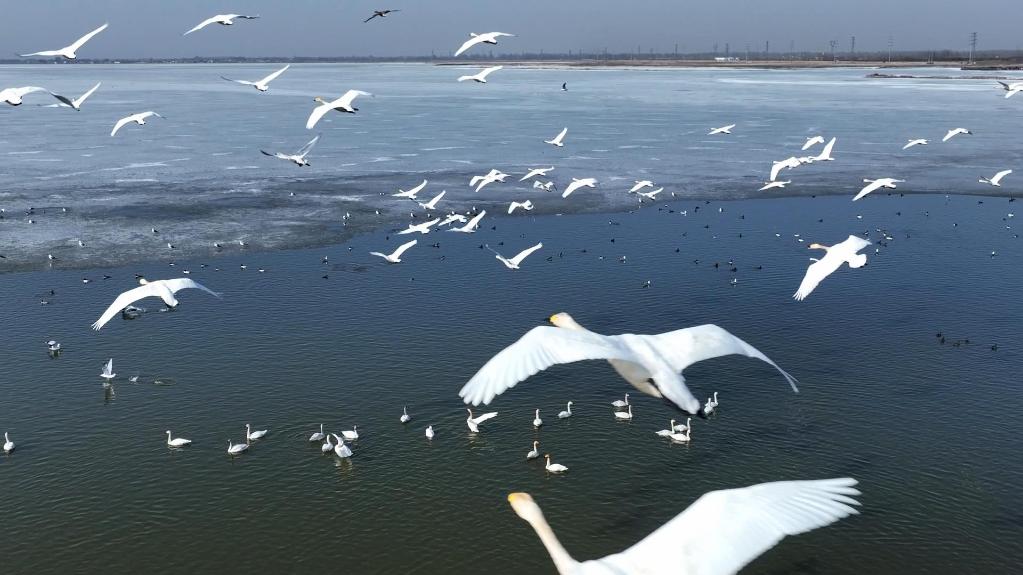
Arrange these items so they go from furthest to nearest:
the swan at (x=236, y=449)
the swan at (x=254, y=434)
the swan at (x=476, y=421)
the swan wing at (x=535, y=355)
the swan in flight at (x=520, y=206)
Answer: the swan in flight at (x=520, y=206), the swan at (x=476, y=421), the swan at (x=254, y=434), the swan at (x=236, y=449), the swan wing at (x=535, y=355)

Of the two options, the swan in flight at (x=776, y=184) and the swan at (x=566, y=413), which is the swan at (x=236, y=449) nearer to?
the swan at (x=566, y=413)

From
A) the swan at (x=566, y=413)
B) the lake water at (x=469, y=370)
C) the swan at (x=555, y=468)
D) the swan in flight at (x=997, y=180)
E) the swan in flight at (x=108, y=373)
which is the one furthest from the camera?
the swan in flight at (x=997, y=180)

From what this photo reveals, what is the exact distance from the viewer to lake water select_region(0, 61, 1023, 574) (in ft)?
66.4

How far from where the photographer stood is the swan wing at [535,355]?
464 inches

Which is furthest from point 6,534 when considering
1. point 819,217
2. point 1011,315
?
point 819,217

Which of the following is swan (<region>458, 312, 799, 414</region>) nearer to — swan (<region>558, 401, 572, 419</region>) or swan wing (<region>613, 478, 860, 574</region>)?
swan wing (<region>613, 478, 860, 574</region>)

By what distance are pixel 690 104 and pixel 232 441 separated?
346 ft

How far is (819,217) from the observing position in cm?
5181

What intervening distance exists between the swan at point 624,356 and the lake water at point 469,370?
248 inches

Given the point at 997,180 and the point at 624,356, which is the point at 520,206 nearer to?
the point at 997,180

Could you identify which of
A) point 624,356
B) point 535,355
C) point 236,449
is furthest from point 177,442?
point 624,356

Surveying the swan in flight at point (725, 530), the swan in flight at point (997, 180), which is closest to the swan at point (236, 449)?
the swan in flight at point (725, 530)

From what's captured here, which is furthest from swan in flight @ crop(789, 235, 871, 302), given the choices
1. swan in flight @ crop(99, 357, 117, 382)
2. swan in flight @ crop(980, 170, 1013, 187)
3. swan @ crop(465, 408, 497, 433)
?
swan in flight @ crop(980, 170, 1013, 187)

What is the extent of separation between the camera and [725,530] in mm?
9836
